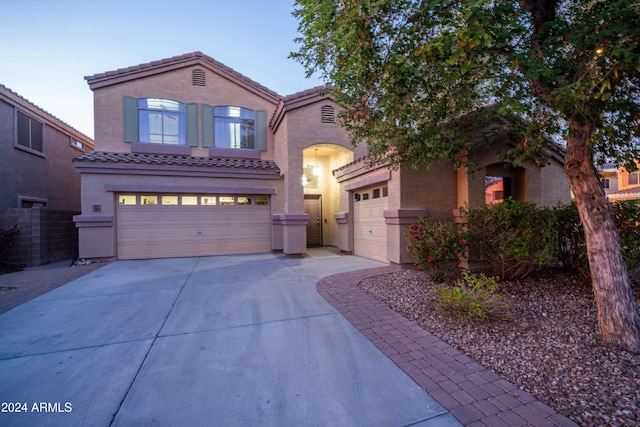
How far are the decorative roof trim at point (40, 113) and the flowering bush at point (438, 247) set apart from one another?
15.8 meters

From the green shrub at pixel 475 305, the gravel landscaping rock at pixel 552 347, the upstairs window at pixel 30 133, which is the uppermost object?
the upstairs window at pixel 30 133

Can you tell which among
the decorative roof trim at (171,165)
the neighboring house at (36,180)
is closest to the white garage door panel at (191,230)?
the decorative roof trim at (171,165)

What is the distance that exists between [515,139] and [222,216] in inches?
399

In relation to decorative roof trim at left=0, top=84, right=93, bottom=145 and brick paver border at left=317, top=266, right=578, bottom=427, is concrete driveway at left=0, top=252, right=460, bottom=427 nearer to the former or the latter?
brick paver border at left=317, top=266, right=578, bottom=427

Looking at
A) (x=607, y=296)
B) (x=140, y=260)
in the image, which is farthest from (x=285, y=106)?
(x=607, y=296)

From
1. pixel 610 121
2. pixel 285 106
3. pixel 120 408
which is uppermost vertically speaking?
pixel 285 106

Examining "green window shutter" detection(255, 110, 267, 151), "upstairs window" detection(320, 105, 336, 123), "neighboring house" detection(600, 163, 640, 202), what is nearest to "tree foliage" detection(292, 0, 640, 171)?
"upstairs window" detection(320, 105, 336, 123)

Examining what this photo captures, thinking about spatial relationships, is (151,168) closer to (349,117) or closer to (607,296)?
(349,117)

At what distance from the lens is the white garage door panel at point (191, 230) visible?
10570 mm

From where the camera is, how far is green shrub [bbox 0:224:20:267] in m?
8.99

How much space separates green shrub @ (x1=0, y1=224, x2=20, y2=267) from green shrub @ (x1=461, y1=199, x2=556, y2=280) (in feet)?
43.4

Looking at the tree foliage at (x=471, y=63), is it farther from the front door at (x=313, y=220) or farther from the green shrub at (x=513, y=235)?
the front door at (x=313, y=220)

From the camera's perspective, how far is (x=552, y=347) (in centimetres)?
347

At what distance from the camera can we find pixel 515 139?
7.88 m
